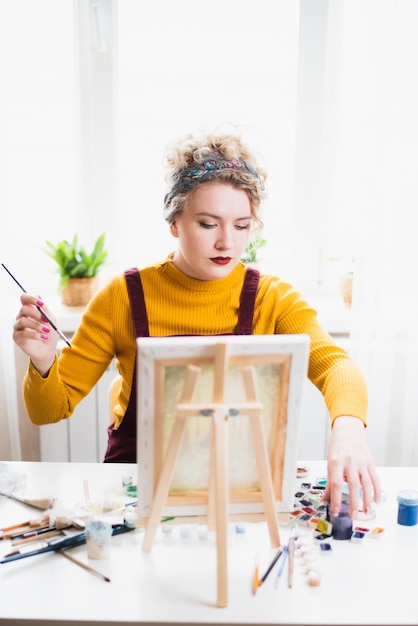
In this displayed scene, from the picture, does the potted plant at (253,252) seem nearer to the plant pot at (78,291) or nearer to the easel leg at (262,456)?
the plant pot at (78,291)

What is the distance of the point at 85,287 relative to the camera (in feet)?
7.64

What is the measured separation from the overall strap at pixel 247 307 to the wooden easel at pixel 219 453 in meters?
0.54

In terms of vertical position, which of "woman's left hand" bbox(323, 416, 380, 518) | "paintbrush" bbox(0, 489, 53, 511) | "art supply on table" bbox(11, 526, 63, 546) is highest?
"woman's left hand" bbox(323, 416, 380, 518)

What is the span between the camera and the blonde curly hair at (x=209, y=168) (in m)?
1.43

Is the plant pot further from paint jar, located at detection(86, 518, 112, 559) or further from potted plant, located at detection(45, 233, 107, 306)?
paint jar, located at detection(86, 518, 112, 559)

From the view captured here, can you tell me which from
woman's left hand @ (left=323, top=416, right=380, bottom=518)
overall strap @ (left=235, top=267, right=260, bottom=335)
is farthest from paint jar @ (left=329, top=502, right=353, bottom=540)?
overall strap @ (left=235, top=267, right=260, bottom=335)

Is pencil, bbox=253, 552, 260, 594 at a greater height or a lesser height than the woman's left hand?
lesser

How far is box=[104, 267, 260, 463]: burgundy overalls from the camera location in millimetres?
1586

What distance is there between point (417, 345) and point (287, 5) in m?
1.15

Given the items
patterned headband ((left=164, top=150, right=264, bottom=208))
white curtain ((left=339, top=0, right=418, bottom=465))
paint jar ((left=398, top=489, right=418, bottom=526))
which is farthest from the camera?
white curtain ((left=339, top=0, right=418, bottom=465))

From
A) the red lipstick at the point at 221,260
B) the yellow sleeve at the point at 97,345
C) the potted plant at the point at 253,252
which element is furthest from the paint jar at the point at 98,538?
the potted plant at the point at 253,252

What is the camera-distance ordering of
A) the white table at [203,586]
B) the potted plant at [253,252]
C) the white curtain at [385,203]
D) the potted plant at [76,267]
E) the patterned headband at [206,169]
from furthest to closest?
the potted plant at [76,267]
the potted plant at [253,252]
the white curtain at [385,203]
the patterned headband at [206,169]
the white table at [203,586]

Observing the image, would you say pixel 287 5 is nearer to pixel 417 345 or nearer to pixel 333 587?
pixel 417 345

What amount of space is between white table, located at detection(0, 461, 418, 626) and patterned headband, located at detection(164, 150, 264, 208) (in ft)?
2.18
